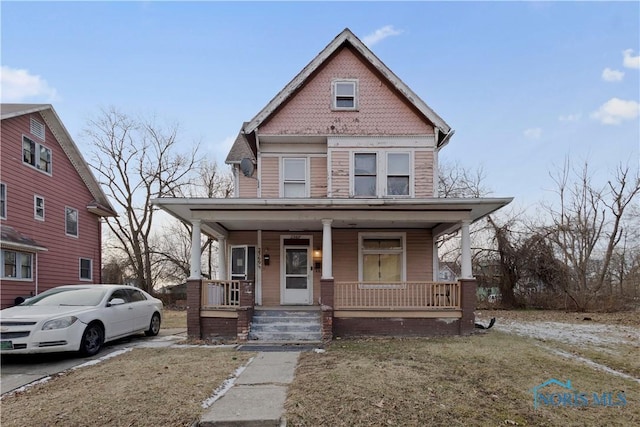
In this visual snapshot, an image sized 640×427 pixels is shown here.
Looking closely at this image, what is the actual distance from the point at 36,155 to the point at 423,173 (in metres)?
14.7

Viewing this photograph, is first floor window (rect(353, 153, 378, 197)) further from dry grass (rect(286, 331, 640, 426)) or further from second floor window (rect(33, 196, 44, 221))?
second floor window (rect(33, 196, 44, 221))

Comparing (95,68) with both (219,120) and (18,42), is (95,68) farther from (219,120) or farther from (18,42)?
(219,120)

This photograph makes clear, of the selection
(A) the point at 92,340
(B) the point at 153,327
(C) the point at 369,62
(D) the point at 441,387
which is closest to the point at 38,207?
(B) the point at 153,327

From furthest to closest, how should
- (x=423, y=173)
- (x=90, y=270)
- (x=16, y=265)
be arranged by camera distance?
(x=90, y=270) → (x=16, y=265) → (x=423, y=173)

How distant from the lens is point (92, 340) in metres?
7.88

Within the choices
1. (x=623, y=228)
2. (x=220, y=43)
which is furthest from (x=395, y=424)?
(x=623, y=228)

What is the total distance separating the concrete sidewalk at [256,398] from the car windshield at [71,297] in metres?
4.18

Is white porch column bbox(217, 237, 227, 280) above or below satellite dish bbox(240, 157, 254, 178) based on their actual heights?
below

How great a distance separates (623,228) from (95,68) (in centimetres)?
2572

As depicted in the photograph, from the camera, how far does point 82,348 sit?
24.9ft

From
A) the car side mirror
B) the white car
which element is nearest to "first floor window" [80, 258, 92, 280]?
the white car

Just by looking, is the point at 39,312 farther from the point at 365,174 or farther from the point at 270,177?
the point at 365,174

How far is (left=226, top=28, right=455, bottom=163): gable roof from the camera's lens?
11555mm

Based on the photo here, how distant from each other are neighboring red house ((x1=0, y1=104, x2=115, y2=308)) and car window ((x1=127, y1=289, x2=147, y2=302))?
5.80m
